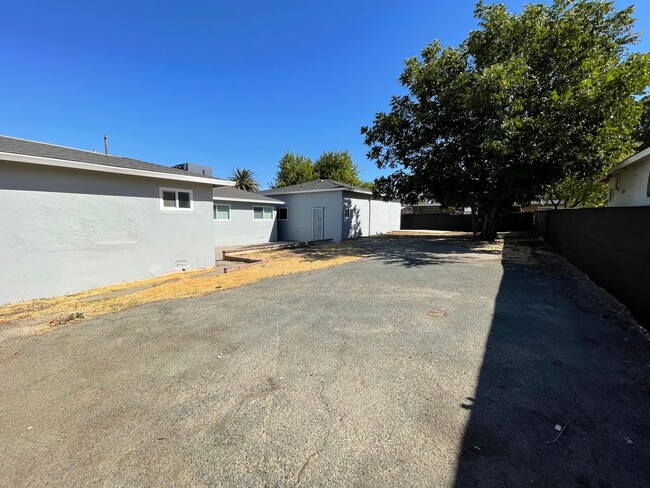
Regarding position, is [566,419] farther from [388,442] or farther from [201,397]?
[201,397]

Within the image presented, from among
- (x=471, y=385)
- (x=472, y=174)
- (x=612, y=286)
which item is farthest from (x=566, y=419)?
(x=472, y=174)

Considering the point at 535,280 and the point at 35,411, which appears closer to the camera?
the point at 35,411

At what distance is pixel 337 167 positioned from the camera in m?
39.9

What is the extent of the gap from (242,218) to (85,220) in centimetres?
1029

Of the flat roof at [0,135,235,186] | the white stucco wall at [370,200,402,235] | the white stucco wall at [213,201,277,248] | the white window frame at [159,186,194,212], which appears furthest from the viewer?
the white stucco wall at [370,200,402,235]

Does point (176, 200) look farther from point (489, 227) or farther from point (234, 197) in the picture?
point (489, 227)

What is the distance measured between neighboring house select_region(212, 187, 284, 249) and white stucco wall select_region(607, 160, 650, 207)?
1652cm

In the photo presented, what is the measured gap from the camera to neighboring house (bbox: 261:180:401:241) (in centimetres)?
1880

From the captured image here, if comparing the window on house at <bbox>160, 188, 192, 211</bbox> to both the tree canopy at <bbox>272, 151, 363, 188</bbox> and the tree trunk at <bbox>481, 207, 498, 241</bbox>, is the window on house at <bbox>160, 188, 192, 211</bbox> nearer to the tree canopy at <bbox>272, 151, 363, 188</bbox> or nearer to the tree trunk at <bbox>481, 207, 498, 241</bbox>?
the tree trunk at <bbox>481, 207, 498, 241</bbox>

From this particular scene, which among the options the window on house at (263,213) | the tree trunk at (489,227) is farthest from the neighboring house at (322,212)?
the tree trunk at (489,227)

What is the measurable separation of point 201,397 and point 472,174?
16883mm

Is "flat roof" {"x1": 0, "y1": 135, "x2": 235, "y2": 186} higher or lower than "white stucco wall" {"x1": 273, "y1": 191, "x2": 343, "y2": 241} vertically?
higher

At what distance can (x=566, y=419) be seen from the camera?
7.89ft

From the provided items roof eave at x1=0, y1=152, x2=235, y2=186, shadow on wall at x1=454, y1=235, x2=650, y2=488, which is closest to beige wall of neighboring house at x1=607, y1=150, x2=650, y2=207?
shadow on wall at x1=454, y1=235, x2=650, y2=488
